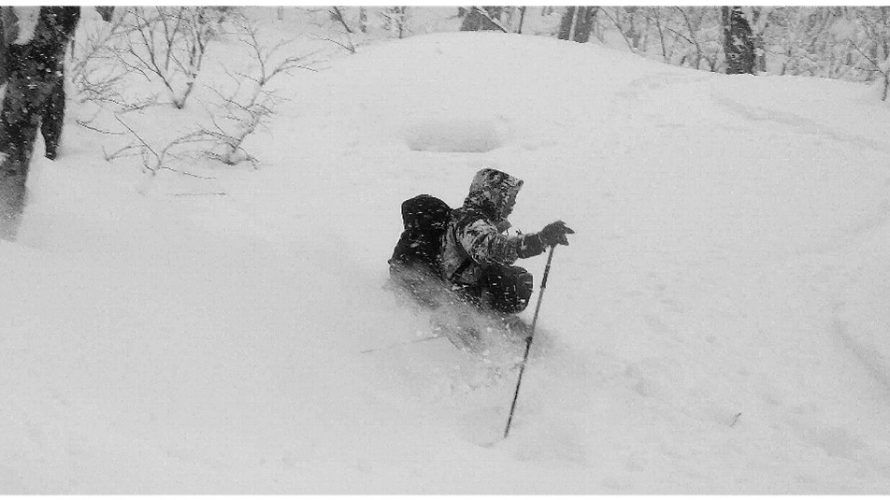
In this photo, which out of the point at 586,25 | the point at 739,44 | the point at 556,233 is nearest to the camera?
the point at 556,233

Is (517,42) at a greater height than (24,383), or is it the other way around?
(517,42)

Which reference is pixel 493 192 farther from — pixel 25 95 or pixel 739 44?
pixel 739 44

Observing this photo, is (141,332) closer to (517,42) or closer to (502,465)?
(502,465)

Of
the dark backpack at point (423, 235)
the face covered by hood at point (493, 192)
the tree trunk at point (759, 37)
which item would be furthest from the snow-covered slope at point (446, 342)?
the tree trunk at point (759, 37)

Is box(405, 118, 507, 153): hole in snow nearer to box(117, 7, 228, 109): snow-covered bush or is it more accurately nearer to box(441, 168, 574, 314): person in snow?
box(117, 7, 228, 109): snow-covered bush

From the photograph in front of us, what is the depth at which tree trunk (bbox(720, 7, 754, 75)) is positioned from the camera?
37.8 ft

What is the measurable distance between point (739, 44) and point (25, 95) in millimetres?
11066

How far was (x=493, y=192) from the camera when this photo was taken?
14.8 ft

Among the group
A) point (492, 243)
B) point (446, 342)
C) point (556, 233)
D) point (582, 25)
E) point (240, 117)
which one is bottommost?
point (446, 342)

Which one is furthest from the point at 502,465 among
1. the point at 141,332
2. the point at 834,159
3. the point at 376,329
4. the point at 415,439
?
the point at 834,159

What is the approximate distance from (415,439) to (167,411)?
1.35m

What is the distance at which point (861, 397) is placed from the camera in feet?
14.1

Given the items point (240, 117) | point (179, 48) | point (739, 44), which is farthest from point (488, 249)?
point (739, 44)

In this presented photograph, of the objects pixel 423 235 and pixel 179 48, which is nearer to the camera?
pixel 423 235
